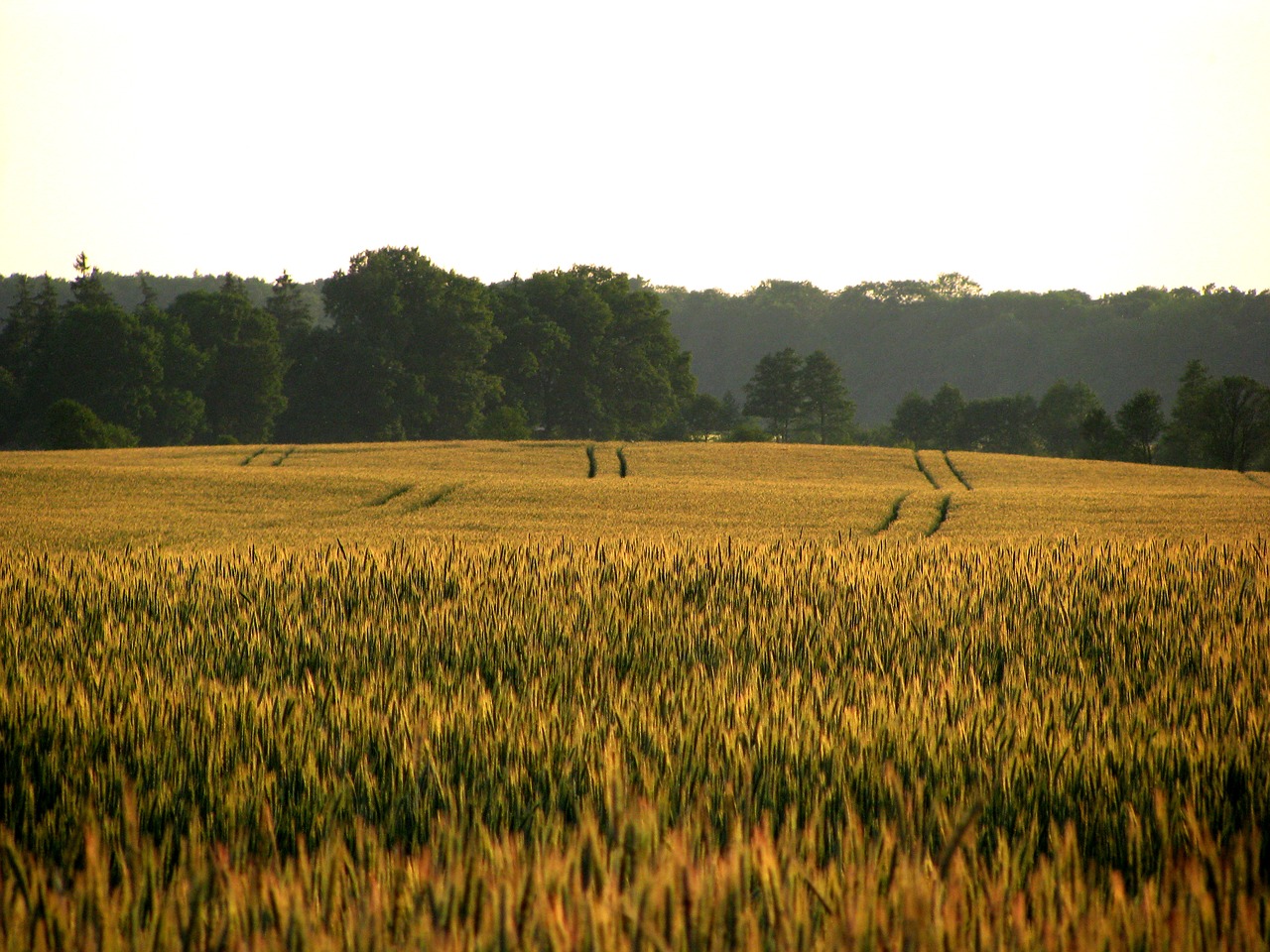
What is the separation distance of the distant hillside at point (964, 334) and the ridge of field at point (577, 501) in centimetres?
11630

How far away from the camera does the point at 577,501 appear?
63.1ft

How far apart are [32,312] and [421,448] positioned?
50421 mm

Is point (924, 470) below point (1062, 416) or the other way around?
below

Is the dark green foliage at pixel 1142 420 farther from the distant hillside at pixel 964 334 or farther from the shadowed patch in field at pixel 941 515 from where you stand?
the distant hillside at pixel 964 334

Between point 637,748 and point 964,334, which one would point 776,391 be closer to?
point 637,748

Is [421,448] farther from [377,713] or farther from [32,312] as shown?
[32,312]

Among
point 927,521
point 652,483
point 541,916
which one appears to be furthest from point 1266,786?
point 652,483

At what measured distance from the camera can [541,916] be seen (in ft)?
6.15

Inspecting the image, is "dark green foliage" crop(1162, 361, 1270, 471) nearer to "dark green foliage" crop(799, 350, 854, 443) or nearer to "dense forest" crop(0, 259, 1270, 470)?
"dense forest" crop(0, 259, 1270, 470)

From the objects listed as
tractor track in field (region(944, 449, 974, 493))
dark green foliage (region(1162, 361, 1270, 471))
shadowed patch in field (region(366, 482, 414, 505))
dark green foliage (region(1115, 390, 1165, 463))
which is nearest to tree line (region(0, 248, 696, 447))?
dark green foliage (region(1115, 390, 1165, 463))

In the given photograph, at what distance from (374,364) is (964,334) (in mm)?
122664

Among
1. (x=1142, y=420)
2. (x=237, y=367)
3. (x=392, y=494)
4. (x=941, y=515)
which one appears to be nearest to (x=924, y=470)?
(x=941, y=515)

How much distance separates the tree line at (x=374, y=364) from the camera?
5481cm

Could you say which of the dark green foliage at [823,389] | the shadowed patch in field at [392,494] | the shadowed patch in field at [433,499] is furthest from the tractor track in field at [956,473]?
the dark green foliage at [823,389]
